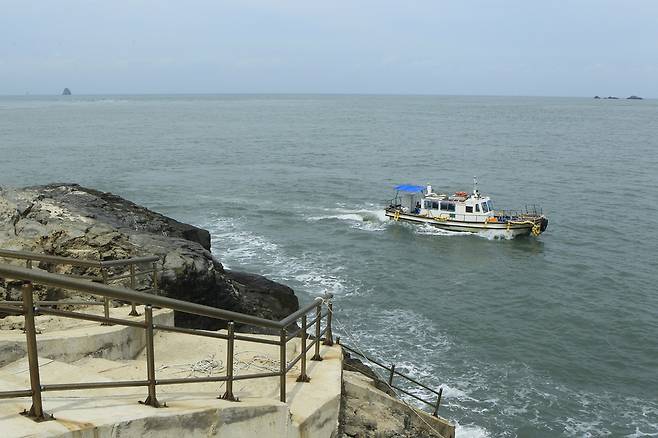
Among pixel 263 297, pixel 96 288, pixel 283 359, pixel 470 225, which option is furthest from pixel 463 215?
pixel 96 288

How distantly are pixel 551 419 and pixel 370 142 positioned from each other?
72027 mm

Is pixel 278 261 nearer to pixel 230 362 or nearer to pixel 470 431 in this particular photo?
pixel 470 431

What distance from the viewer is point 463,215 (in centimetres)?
3862

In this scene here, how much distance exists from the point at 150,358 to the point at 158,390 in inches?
61.0

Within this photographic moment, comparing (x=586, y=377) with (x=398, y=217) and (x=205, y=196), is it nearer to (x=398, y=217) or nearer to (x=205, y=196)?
(x=398, y=217)

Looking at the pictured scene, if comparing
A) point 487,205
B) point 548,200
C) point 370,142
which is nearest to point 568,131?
point 370,142

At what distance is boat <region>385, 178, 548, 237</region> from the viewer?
36750 millimetres

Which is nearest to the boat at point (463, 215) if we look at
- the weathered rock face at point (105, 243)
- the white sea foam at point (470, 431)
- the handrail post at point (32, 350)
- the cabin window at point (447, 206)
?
the cabin window at point (447, 206)

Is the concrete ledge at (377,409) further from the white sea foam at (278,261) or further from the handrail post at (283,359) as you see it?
the white sea foam at (278,261)

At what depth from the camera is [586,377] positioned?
1931 centimetres

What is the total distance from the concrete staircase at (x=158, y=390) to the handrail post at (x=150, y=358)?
91 mm

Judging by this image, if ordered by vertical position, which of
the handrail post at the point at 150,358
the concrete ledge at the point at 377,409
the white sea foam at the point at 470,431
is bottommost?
the white sea foam at the point at 470,431

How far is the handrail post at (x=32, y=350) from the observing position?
12.6ft

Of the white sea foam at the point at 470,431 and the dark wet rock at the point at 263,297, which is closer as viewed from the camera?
the white sea foam at the point at 470,431
